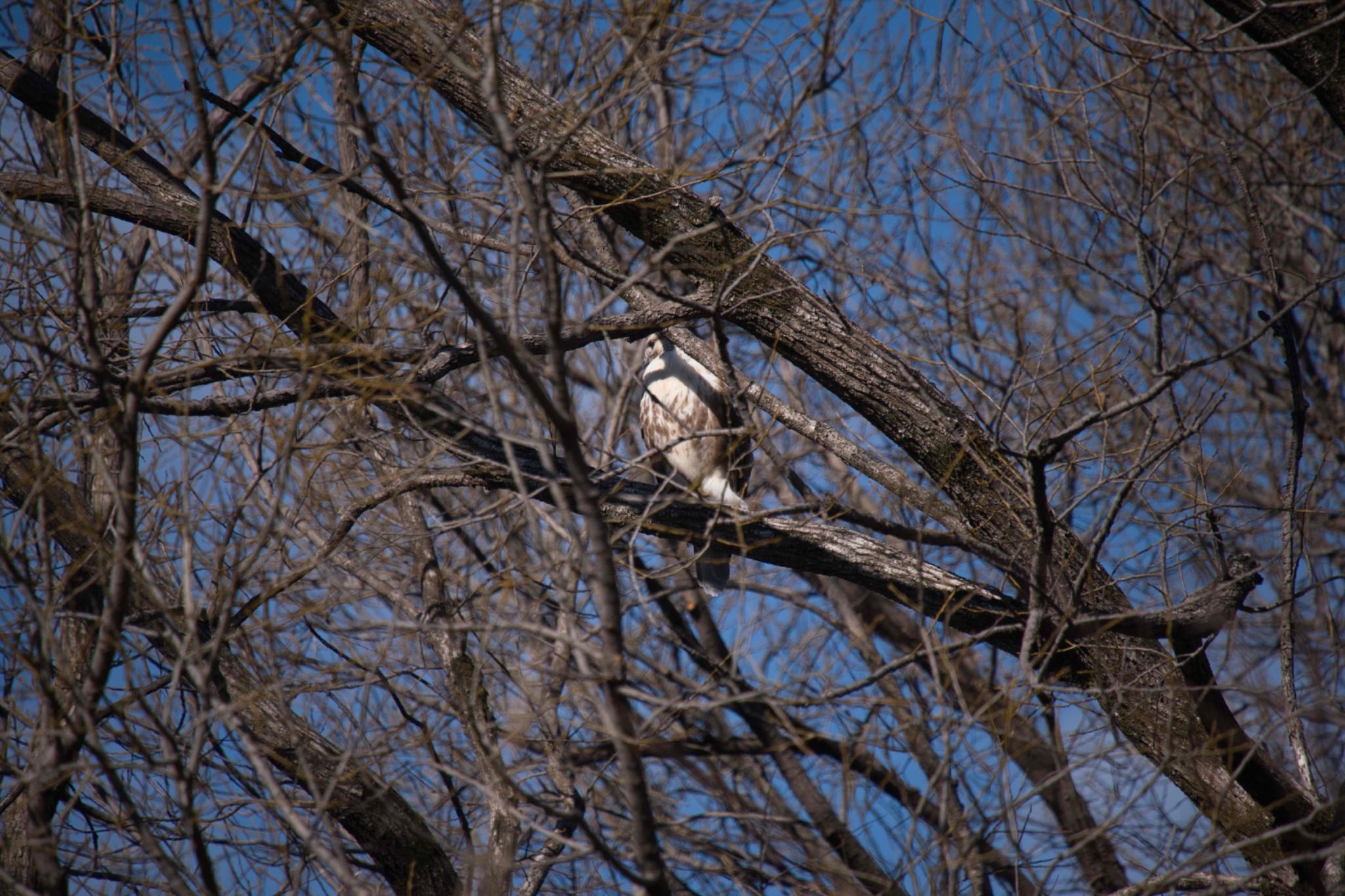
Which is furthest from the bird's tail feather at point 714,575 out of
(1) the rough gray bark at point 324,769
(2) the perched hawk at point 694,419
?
(1) the rough gray bark at point 324,769

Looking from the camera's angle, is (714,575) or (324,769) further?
(714,575)

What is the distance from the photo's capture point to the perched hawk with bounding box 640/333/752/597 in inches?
166

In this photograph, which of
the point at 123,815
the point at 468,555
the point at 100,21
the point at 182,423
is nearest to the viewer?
the point at 123,815

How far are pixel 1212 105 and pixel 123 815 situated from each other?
20.2 feet

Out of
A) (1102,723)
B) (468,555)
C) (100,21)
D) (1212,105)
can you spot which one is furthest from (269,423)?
(1212,105)

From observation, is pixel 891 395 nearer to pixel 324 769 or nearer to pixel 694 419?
pixel 694 419

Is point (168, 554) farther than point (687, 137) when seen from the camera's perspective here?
No

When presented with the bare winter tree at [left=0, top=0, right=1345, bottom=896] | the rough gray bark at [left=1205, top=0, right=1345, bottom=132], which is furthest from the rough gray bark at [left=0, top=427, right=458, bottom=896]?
the rough gray bark at [left=1205, top=0, right=1345, bottom=132]


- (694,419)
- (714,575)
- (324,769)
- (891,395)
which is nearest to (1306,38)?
(891,395)

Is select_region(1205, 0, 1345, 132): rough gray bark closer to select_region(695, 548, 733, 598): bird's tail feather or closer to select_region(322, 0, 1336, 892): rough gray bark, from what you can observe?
select_region(322, 0, 1336, 892): rough gray bark

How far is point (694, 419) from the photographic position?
168 inches

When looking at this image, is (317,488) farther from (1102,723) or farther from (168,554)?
(1102,723)

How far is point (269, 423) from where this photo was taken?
3.16 meters

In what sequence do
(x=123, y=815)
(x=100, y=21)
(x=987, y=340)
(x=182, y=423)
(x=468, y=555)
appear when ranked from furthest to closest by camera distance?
(x=987, y=340) → (x=468, y=555) → (x=100, y=21) → (x=182, y=423) → (x=123, y=815)
